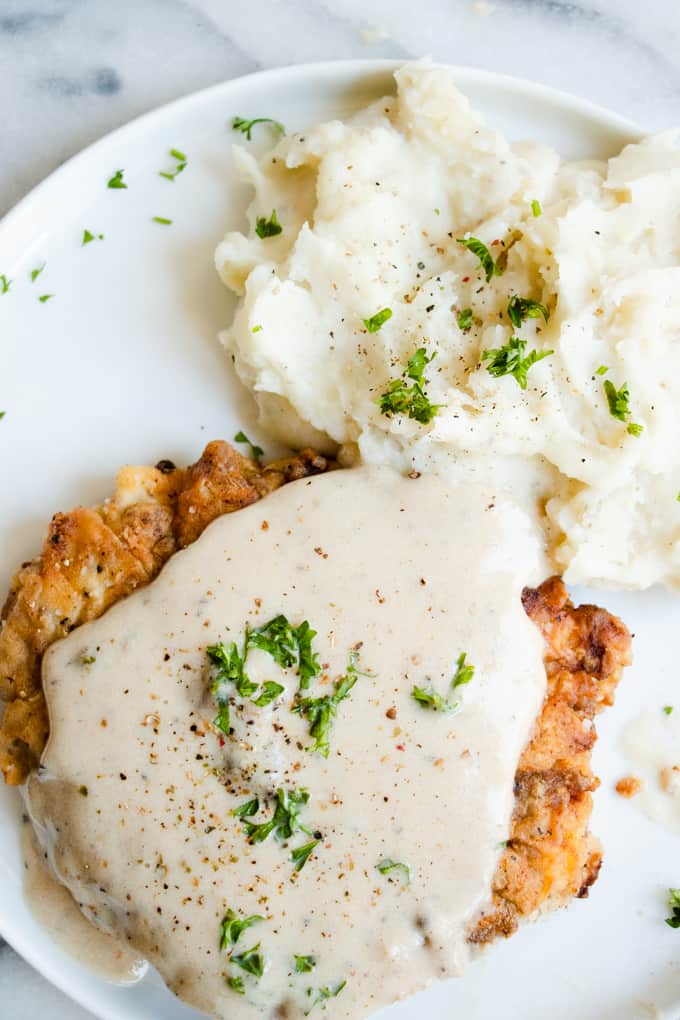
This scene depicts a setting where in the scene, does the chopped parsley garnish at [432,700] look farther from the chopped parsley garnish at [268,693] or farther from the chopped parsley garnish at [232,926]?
the chopped parsley garnish at [232,926]

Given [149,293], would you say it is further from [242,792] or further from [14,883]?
[14,883]

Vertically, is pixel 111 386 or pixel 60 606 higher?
pixel 111 386

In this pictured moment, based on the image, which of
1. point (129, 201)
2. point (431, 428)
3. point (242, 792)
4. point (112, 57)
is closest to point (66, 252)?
point (129, 201)

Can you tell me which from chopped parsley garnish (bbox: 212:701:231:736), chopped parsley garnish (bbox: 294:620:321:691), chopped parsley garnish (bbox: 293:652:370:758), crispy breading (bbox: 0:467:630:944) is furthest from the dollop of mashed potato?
chopped parsley garnish (bbox: 212:701:231:736)

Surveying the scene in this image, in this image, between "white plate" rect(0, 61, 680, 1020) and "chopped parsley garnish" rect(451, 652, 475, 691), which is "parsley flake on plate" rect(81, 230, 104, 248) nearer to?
"white plate" rect(0, 61, 680, 1020)

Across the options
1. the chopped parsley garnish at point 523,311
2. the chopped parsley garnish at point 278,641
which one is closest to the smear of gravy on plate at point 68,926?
the chopped parsley garnish at point 278,641

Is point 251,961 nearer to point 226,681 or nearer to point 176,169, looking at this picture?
point 226,681
